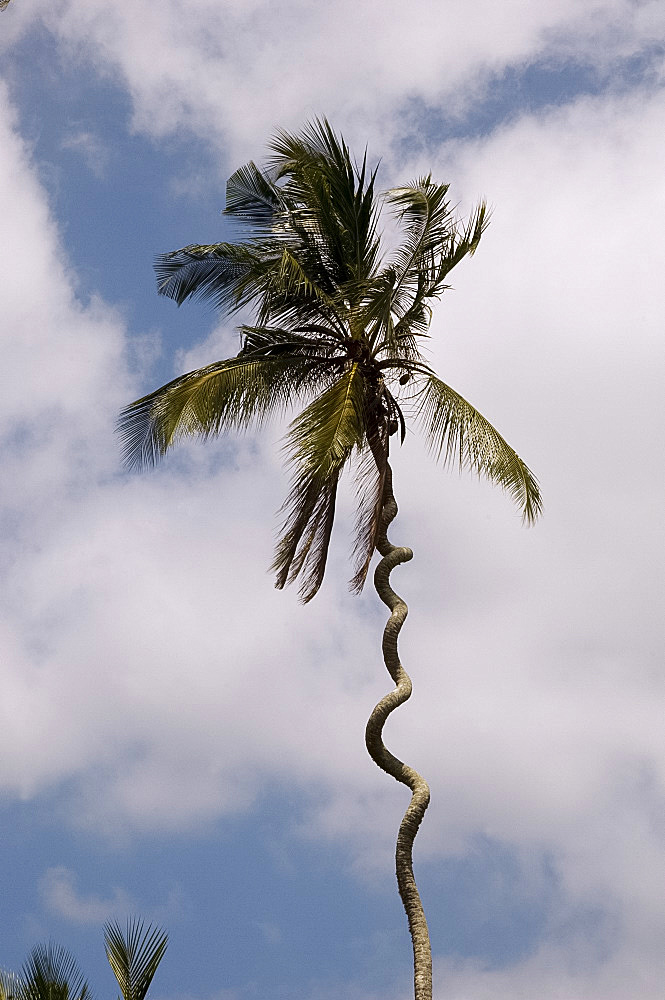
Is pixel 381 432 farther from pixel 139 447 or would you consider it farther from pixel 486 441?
pixel 139 447

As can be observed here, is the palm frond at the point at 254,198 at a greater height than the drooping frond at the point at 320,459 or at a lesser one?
greater

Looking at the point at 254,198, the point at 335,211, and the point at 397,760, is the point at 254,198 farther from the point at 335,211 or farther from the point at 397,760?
the point at 397,760

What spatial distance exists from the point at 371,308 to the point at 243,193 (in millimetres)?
3441

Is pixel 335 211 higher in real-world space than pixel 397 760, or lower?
higher

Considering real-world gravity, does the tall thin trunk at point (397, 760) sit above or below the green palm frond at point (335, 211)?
below

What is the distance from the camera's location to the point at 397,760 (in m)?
13.5

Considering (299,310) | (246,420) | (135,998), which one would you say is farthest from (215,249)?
(135,998)

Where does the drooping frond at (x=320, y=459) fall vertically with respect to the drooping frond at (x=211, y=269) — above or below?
below

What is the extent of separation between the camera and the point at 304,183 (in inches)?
591

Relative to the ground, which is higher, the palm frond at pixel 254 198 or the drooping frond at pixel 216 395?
the palm frond at pixel 254 198

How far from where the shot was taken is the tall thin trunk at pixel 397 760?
1235cm

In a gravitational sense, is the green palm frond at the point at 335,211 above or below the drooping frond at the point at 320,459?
above

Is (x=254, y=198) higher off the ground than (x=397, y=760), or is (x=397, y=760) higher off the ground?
(x=254, y=198)

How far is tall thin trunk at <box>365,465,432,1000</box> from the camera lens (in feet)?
40.5
